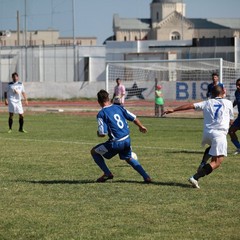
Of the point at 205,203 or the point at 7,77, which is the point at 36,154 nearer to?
the point at 205,203

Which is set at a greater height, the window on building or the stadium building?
the stadium building

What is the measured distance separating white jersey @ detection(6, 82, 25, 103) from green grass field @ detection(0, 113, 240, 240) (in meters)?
6.43

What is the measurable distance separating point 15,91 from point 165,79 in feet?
89.4

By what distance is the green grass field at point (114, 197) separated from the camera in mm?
9312

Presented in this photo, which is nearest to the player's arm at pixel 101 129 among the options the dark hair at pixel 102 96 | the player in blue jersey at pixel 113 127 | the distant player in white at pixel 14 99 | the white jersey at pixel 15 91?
the player in blue jersey at pixel 113 127

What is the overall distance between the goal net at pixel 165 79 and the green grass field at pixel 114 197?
26041 mm

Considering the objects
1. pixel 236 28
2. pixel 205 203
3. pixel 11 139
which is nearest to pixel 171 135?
pixel 11 139

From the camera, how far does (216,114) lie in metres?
12.5

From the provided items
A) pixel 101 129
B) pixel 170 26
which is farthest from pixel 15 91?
pixel 170 26

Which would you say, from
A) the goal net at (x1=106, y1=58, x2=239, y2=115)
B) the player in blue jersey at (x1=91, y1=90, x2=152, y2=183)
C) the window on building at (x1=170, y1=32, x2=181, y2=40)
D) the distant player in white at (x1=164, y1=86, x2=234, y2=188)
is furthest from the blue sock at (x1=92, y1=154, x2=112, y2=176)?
the window on building at (x1=170, y1=32, x2=181, y2=40)

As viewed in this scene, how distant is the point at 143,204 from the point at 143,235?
2013mm

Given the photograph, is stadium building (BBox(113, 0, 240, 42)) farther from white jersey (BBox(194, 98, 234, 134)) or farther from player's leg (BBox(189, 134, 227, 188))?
player's leg (BBox(189, 134, 227, 188))

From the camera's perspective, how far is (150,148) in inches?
785

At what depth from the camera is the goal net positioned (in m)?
45.9
